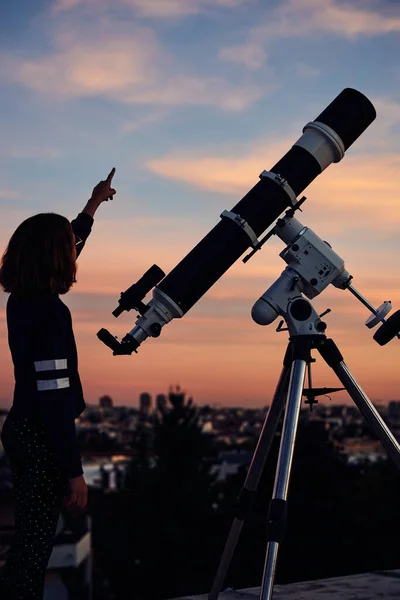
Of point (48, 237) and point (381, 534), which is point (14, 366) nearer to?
point (48, 237)

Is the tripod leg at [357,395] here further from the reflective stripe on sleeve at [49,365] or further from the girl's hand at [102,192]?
the reflective stripe on sleeve at [49,365]

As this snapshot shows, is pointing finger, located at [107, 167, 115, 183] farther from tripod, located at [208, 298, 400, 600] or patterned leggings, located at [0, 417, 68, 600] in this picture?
patterned leggings, located at [0, 417, 68, 600]

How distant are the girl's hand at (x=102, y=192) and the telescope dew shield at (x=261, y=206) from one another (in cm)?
59

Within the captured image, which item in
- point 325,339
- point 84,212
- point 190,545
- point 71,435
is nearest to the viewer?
point 71,435

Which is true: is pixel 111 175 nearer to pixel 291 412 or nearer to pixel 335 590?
pixel 291 412

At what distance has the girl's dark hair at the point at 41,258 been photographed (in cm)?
A: 362

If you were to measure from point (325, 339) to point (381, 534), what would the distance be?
30.3m

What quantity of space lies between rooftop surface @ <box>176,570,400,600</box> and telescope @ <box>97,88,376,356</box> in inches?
72.8

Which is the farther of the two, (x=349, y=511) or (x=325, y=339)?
(x=349, y=511)

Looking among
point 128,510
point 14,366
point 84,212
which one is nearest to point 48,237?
point 14,366

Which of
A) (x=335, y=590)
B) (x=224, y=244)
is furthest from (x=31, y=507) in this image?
(x=335, y=590)

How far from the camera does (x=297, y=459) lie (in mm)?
29078

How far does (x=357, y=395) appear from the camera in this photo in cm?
473

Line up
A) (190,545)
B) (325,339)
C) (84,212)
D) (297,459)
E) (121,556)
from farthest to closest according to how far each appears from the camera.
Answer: (121,556)
(190,545)
(297,459)
(84,212)
(325,339)
